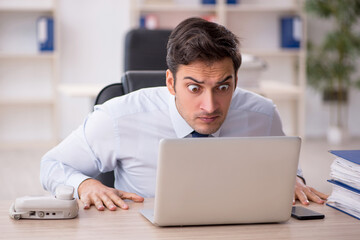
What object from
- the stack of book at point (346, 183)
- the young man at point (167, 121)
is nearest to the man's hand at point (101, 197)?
the young man at point (167, 121)

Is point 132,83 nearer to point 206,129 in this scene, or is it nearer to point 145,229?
point 206,129

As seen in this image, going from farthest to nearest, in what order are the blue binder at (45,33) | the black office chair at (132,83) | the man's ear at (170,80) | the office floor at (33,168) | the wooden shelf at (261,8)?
1. the wooden shelf at (261,8)
2. the blue binder at (45,33)
3. the office floor at (33,168)
4. the black office chair at (132,83)
5. the man's ear at (170,80)

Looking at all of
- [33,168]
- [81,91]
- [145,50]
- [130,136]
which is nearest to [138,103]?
[130,136]

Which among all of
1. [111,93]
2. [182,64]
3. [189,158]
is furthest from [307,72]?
[189,158]

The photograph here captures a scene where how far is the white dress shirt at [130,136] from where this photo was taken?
74.1 inches

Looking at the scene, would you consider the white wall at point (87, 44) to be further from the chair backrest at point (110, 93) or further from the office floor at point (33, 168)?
the chair backrest at point (110, 93)

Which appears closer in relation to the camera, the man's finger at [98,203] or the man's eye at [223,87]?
the man's finger at [98,203]

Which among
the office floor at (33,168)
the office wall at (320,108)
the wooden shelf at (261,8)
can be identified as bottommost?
the office floor at (33,168)

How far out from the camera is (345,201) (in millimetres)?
1513

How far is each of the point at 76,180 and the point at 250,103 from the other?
0.64m

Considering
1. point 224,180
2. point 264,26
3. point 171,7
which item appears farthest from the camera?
point 264,26

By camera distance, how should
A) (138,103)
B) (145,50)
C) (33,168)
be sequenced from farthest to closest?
(33,168) < (145,50) < (138,103)

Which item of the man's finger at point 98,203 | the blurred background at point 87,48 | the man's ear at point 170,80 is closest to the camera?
the man's finger at point 98,203

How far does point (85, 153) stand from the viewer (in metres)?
1.90
